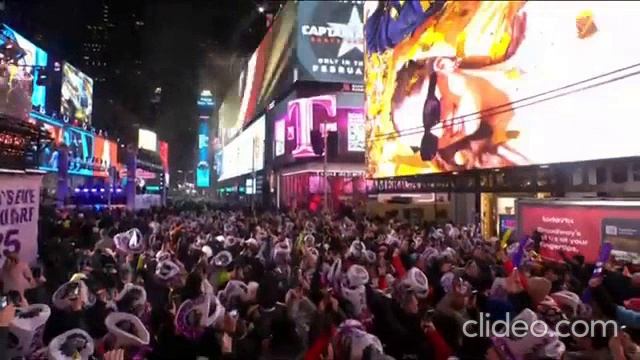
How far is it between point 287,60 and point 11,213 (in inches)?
1356

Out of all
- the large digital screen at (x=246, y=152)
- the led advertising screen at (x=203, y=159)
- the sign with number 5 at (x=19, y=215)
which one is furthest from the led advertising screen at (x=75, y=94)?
the led advertising screen at (x=203, y=159)

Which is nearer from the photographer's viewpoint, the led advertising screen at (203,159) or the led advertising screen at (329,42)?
the led advertising screen at (329,42)

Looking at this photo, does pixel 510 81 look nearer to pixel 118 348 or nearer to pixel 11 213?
pixel 11 213

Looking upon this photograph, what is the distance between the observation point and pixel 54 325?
168 inches

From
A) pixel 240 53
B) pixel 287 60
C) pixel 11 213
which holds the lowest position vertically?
pixel 11 213

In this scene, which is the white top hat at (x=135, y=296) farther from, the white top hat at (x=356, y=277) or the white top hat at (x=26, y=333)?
the white top hat at (x=356, y=277)

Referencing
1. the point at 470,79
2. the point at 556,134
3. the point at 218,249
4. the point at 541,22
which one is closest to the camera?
the point at 218,249

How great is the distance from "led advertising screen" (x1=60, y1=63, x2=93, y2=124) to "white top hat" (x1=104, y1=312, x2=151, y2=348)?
29972 millimetres

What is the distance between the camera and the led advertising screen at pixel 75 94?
32.1 metres

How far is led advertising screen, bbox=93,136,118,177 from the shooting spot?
112ft

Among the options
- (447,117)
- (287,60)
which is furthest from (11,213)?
(287,60)

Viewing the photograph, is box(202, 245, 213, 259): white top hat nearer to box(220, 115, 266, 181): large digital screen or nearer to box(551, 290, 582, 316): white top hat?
box(551, 290, 582, 316): white top hat

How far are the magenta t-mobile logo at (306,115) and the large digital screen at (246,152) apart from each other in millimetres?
11399

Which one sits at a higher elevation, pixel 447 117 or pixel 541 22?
pixel 541 22
